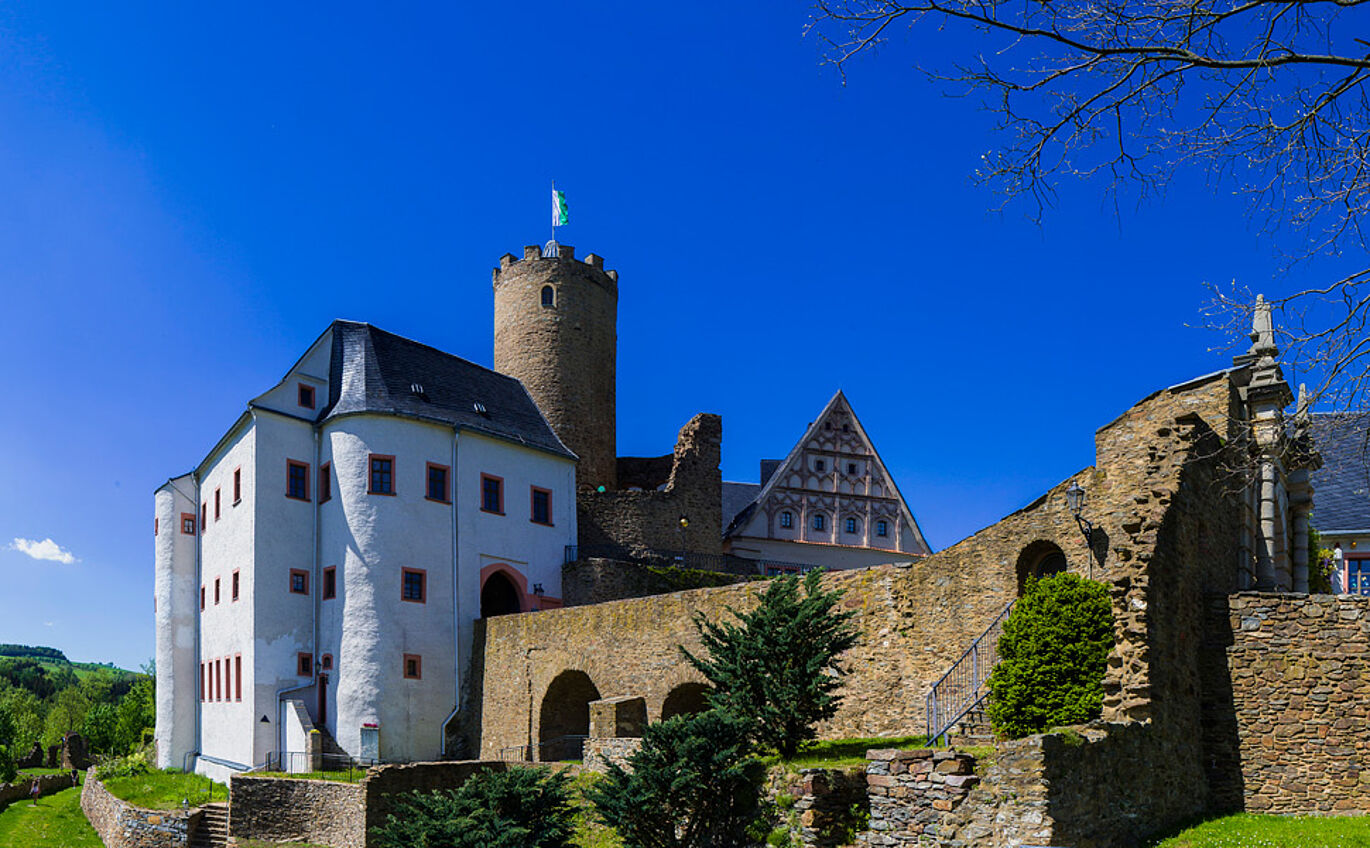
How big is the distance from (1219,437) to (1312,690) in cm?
384

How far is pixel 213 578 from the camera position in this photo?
37.1m

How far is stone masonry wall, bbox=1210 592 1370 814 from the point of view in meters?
15.9

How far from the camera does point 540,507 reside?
37.2 meters

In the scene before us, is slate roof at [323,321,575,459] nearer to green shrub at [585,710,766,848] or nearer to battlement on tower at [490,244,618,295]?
battlement on tower at [490,244,618,295]

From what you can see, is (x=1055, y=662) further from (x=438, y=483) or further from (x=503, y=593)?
(x=503, y=593)

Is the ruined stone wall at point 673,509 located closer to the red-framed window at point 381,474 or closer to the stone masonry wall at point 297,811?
the red-framed window at point 381,474

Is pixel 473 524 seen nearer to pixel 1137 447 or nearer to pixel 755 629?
pixel 755 629

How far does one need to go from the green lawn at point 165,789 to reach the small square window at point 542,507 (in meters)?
11.8

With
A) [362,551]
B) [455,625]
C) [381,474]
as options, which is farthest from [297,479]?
[455,625]

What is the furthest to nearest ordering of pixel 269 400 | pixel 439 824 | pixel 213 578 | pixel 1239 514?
pixel 213 578 < pixel 269 400 < pixel 1239 514 < pixel 439 824

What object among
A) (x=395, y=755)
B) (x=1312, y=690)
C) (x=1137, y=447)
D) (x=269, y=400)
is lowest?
(x=395, y=755)

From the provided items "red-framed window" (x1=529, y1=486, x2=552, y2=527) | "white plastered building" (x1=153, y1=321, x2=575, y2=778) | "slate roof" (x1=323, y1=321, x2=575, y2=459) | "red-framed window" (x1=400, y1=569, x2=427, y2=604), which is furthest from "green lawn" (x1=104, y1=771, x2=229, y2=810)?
"red-framed window" (x1=529, y1=486, x2=552, y2=527)

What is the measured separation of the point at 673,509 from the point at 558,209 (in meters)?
15.2

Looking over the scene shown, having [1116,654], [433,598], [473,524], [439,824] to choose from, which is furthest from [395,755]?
[1116,654]
